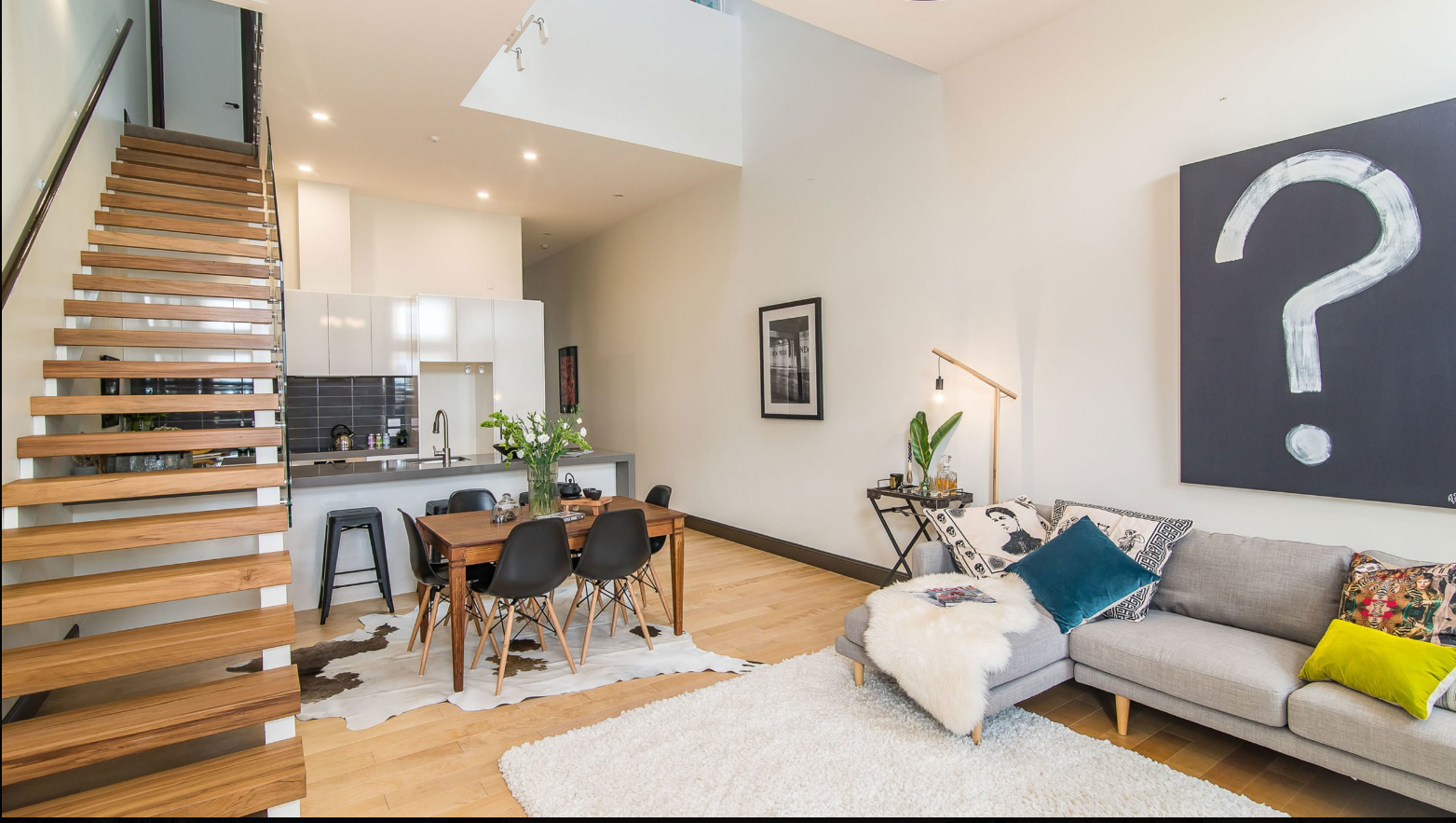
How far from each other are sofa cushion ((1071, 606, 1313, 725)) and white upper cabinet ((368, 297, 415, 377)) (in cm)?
565

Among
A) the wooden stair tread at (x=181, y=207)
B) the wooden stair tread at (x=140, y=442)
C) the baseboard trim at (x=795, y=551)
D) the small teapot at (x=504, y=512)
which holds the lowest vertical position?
the baseboard trim at (x=795, y=551)

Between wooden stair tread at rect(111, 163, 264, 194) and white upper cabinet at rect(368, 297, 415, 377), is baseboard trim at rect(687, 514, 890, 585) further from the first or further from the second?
wooden stair tread at rect(111, 163, 264, 194)

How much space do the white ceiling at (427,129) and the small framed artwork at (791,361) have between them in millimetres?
1514

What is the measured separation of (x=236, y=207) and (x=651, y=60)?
10.3 ft

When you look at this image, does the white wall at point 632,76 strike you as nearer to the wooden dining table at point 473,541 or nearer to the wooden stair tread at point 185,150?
the wooden stair tread at point 185,150

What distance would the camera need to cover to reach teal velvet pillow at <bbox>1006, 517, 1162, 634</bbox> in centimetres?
292

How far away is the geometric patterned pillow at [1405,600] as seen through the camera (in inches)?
90.7

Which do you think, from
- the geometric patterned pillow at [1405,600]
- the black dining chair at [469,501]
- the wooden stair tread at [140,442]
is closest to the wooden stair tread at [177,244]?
the wooden stair tread at [140,442]

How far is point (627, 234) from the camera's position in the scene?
25.2 feet

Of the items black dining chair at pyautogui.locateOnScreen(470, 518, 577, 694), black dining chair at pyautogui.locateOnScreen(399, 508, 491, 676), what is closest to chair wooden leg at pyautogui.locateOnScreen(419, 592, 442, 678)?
black dining chair at pyautogui.locateOnScreen(399, 508, 491, 676)

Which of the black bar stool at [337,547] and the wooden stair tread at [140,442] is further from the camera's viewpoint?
the black bar stool at [337,547]

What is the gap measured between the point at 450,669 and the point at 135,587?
1.44m

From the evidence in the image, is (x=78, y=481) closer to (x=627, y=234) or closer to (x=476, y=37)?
(x=476, y=37)

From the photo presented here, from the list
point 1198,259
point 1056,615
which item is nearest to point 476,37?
point 1198,259
